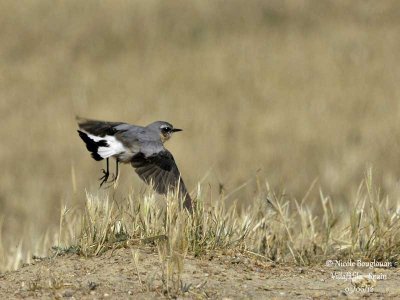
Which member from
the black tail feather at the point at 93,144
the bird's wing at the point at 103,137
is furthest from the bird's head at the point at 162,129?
the black tail feather at the point at 93,144

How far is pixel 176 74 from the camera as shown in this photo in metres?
18.5

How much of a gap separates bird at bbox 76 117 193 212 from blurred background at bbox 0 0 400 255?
3.01m

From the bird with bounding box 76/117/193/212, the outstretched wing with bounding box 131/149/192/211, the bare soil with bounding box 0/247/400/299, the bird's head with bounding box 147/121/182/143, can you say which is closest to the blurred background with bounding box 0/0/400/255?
the bird's head with bounding box 147/121/182/143

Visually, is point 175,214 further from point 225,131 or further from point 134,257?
point 225,131

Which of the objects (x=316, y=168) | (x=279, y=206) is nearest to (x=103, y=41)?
(x=316, y=168)

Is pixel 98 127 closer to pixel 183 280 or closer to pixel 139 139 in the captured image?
pixel 139 139

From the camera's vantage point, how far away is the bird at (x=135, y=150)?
22.6ft

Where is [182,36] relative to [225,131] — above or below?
above

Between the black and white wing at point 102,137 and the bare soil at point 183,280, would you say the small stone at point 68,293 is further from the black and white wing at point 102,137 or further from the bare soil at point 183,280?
the black and white wing at point 102,137

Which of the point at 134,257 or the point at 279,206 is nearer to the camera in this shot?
the point at 134,257

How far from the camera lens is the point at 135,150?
7012mm

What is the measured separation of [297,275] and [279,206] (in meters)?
0.94

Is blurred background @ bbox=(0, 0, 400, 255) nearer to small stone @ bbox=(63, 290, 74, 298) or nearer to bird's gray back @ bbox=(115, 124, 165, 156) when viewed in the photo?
bird's gray back @ bbox=(115, 124, 165, 156)

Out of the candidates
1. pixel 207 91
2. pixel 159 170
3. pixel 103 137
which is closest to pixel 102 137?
pixel 103 137
